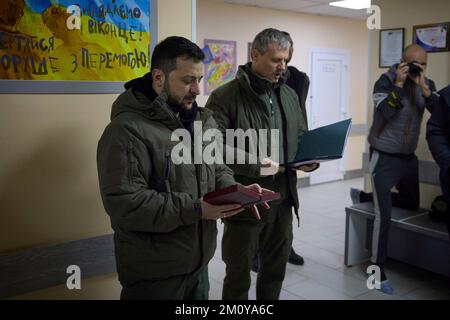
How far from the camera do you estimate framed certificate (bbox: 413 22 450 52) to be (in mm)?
3502

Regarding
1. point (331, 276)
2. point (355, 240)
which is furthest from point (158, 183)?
point (355, 240)

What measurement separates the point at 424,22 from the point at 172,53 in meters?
2.97

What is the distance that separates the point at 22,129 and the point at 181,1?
3.35 ft

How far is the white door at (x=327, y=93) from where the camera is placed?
6855 mm

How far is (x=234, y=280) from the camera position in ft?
7.50

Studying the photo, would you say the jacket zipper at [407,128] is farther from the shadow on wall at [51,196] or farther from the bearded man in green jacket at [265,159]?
the shadow on wall at [51,196]

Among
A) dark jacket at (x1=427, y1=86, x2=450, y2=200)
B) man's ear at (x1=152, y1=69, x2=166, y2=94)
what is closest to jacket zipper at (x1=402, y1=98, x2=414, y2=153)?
dark jacket at (x1=427, y1=86, x2=450, y2=200)

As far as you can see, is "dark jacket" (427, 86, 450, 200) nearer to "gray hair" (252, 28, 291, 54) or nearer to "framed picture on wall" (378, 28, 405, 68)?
"gray hair" (252, 28, 291, 54)

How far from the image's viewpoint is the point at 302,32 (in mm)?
6523

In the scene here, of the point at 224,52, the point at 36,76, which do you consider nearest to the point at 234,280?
the point at 36,76

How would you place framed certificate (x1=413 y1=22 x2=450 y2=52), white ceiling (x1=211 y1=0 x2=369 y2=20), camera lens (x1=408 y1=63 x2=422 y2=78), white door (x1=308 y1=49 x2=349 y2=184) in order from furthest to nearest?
white door (x1=308 y1=49 x2=349 y2=184) < white ceiling (x1=211 y1=0 x2=369 y2=20) < framed certificate (x1=413 y1=22 x2=450 y2=52) < camera lens (x1=408 y1=63 x2=422 y2=78)

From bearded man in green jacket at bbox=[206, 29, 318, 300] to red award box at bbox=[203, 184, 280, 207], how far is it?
1.89 ft

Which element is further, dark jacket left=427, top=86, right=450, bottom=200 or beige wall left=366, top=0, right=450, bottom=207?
beige wall left=366, top=0, right=450, bottom=207

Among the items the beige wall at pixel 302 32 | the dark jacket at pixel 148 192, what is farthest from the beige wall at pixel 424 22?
the dark jacket at pixel 148 192
